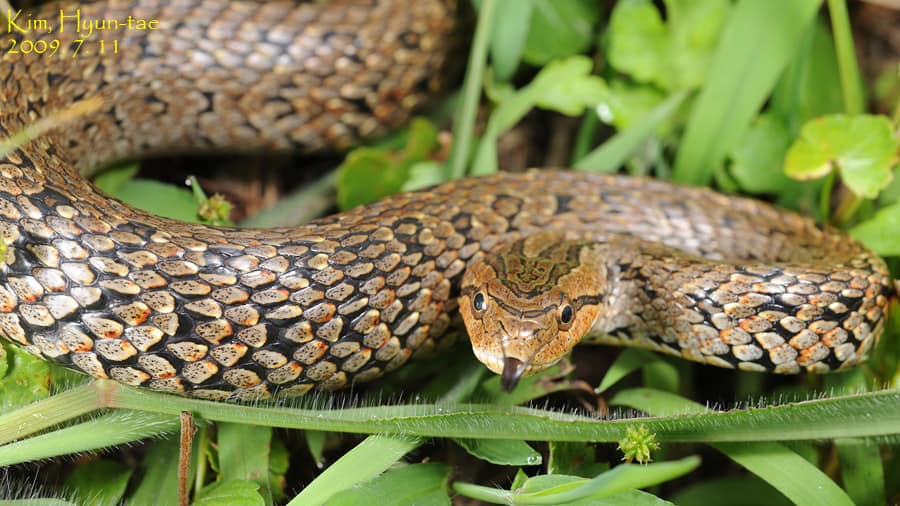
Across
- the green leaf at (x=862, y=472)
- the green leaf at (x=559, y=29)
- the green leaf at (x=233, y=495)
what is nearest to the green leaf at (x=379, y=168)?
the green leaf at (x=559, y=29)

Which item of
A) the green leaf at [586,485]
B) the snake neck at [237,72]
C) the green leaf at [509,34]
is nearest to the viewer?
the green leaf at [586,485]

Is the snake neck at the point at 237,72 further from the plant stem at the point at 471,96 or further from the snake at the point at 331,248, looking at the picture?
the plant stem at the point at 471,96

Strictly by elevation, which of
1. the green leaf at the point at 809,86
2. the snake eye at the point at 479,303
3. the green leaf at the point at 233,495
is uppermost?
the green leaf at the point at 809,86

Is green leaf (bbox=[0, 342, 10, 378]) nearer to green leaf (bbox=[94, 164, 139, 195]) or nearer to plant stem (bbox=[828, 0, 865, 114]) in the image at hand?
green leaf (bbox=[94, 164, 139, 195])

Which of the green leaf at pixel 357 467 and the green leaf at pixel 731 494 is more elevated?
the green leaf at pixel 357 467

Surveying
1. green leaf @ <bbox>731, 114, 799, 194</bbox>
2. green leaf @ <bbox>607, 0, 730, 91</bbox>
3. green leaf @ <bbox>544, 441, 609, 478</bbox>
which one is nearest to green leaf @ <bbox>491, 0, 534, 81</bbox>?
green leaf @ <bbox>607, 0, 730, 91</bbox>

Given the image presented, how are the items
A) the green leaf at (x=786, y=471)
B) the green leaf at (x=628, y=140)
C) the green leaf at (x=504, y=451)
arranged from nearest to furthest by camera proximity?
the green leaf at (x=504, y=451)
the green leaf at (x=786, y=471)
the green leaf at (x=628, y=140)

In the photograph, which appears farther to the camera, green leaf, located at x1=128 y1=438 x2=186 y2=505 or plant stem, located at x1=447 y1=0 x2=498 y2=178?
plant stem, located at x1=447 y1=0 x2=498 y2=178

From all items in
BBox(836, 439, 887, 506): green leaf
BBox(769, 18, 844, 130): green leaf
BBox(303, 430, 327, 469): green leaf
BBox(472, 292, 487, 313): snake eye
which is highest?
BBox(769, 18, 844, 130): green leaf
